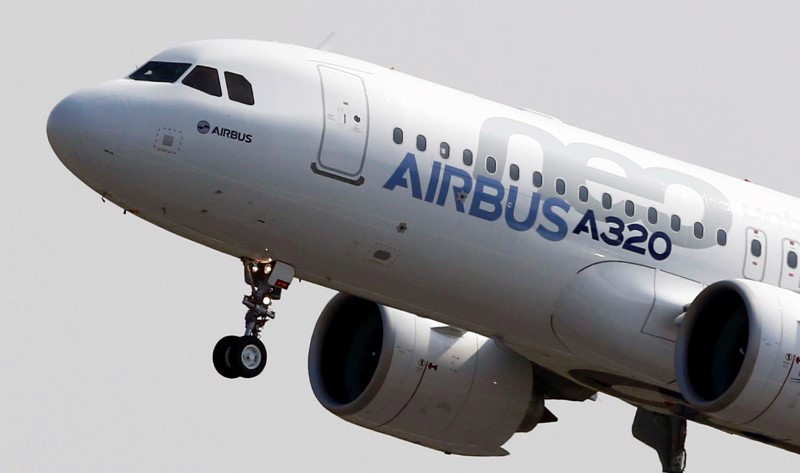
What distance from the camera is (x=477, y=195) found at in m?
28.6

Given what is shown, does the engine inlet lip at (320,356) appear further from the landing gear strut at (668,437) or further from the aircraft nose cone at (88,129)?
the aircraft nose cone at (88,129)

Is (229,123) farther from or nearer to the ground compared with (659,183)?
nearer to the ground

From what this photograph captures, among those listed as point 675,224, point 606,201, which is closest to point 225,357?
point 606,201

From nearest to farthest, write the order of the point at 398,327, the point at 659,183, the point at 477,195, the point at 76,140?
1. the point at 76,140
2. the point at 477,195
3. the point at 659,183
4. the point at 398,327

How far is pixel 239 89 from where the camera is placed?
27.7m

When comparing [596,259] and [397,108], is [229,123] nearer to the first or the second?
[397,108]

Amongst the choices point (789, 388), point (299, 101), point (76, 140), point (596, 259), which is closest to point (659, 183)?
point (596, 259)

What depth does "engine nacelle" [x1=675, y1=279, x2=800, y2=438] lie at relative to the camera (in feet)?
92.7

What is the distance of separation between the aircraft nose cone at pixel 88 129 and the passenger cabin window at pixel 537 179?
5.80m

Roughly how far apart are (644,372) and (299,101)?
644 cm

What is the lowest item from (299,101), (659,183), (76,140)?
(76,140)

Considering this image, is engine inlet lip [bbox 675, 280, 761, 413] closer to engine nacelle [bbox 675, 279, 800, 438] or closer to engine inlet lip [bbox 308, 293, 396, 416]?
engine nacelle [bbox 675, 279, 800, 438]

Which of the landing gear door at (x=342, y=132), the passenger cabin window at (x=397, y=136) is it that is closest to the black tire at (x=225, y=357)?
the landing gear door at (x=342, y=132)

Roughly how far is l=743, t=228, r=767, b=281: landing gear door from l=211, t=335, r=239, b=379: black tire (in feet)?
25.8
